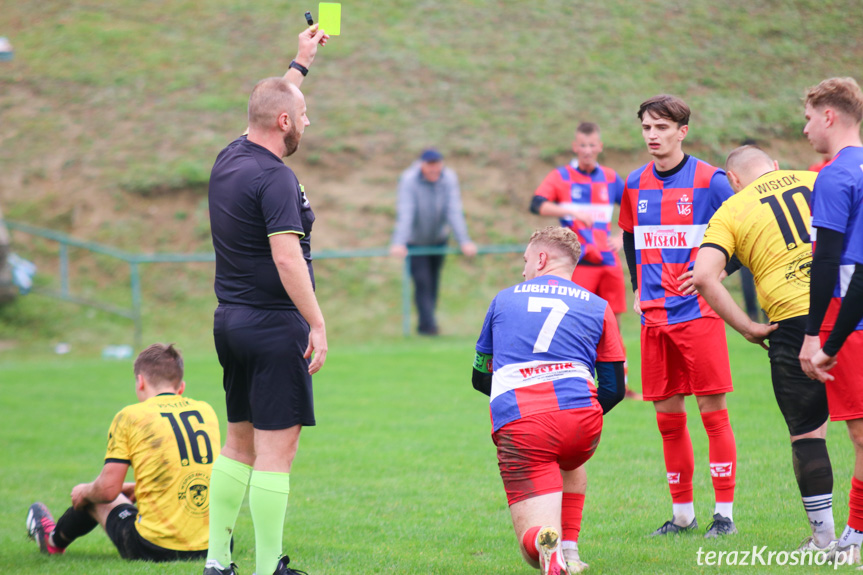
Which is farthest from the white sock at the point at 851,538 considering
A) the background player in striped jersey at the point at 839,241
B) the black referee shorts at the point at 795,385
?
the black referee shorts at the point at 795,385

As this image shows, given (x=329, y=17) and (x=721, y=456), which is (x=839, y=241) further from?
(x=329, y=17)

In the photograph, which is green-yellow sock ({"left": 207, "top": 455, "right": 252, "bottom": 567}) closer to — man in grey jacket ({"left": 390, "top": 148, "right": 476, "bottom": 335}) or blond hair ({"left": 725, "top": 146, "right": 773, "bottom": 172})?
blond hair ({"left": 725, "top": 146, "right": 773, "bottom": 172})

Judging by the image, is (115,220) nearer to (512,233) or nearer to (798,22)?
(512,233)

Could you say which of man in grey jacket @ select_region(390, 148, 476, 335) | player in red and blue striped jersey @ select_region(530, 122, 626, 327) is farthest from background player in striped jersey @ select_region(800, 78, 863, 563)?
man in grey jacket @ select_region(390, 148, 476, 335)

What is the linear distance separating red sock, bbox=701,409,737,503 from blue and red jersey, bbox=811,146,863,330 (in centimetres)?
140

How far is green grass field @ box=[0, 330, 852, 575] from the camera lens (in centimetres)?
511

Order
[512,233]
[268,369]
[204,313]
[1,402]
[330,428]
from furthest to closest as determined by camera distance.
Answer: [512,233], [204,313], [1,402], [330,428], [268,369]

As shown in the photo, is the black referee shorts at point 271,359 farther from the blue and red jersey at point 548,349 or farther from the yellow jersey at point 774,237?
the yellow jersey at point 774,237

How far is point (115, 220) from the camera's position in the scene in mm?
19688

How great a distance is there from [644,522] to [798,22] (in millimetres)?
23411

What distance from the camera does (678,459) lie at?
17.6 feet

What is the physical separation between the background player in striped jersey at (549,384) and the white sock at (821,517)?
1.12 m

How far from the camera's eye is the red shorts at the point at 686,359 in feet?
17.5

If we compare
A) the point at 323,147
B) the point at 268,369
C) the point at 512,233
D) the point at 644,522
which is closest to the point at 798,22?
the point at 512,233
